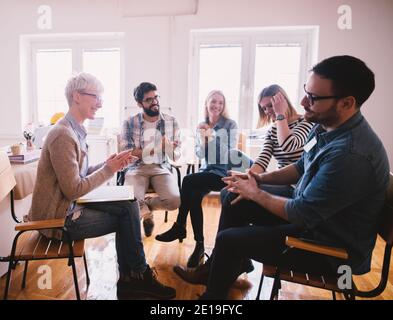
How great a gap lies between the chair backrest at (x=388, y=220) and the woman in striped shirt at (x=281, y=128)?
774 mm

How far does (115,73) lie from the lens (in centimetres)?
409

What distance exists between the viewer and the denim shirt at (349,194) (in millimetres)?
1097

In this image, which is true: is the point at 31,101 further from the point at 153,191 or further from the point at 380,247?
the point at 380,247

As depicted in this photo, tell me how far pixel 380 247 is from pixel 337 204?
6.19 ft

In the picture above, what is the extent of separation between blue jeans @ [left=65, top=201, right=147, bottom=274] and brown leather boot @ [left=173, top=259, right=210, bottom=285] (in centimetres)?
36

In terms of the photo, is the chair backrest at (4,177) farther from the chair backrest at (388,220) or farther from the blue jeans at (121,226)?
the chair backrest at (388,220)

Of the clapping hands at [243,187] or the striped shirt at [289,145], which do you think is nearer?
the clapping hands at [243,187]

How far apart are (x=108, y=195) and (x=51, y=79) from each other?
3.34 m

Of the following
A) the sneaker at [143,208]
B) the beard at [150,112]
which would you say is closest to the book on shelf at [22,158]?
the sneaker at [143,208]

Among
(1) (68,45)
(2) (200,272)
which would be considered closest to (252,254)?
(2) (200,272)

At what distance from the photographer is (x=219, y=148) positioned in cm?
252

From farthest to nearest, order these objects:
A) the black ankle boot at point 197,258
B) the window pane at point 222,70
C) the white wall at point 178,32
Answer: the window pane at point 222,70, the white wall at point 178,32, the black ankle boot at point 197,258

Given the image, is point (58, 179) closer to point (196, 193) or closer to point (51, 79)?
point (196, 193)
